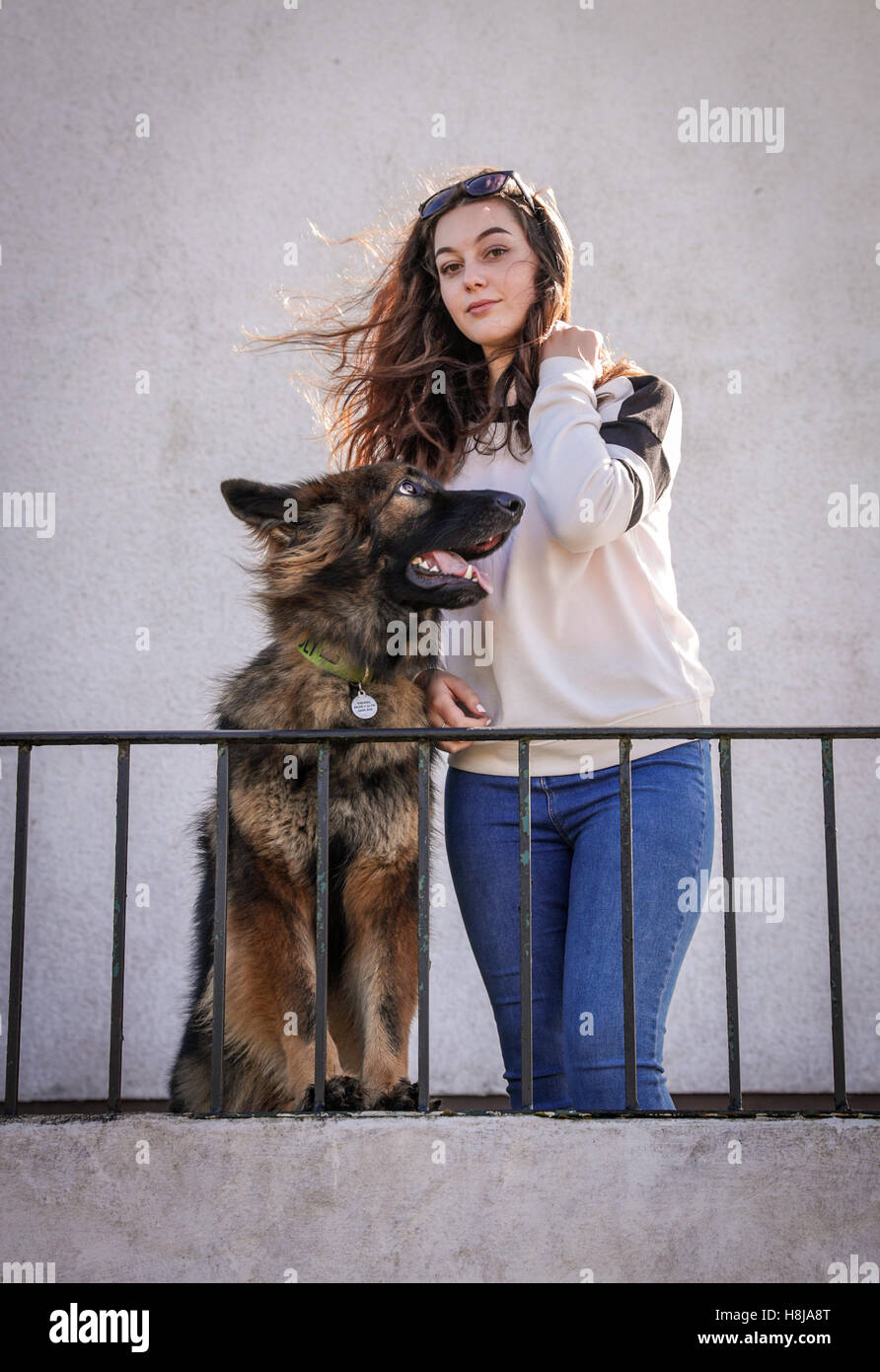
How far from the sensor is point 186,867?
470cm

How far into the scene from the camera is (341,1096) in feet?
8.10

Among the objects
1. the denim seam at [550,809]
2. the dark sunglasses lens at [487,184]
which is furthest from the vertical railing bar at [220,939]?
the dark sunglasses lens at [487,184]

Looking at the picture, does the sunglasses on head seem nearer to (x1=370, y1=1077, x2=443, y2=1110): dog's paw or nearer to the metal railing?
the metal railing

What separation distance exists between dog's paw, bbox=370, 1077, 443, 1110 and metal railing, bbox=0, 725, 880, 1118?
25 cm

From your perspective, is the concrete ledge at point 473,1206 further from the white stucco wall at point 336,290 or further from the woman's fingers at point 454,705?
the white stucco wall at point 336,290

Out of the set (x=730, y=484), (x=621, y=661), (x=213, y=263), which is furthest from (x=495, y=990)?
(x=213, y=263)

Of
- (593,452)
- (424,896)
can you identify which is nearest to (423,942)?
(424,896)

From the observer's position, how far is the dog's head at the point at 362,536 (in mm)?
2707

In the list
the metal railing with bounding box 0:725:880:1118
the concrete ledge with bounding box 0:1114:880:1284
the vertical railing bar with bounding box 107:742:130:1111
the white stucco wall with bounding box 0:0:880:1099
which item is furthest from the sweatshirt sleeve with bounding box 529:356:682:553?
the white stucco wall with bounding box 0:0:880:1099

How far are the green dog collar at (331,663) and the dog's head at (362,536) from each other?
98mm

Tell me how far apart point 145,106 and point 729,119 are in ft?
6.97

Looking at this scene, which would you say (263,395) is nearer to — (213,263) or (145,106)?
(213,263)

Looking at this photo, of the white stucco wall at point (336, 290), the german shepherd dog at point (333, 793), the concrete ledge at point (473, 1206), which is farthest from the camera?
the white stucco wall at point (336, 290)

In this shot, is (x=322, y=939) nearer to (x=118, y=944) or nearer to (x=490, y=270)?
(x=118, y=944)
